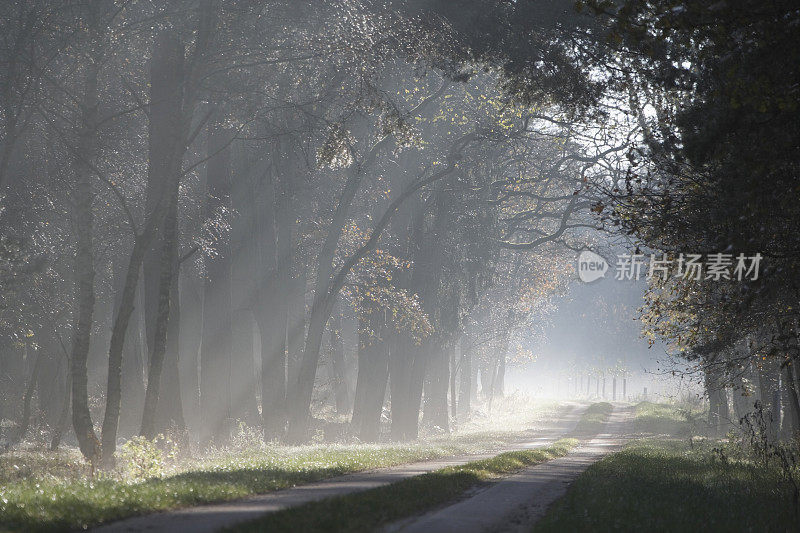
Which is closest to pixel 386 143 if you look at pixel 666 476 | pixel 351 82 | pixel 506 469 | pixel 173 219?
pixel 351 82

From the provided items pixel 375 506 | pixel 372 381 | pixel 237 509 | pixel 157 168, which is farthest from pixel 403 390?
pixel 237 509

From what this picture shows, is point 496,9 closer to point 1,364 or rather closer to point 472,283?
point 472,283

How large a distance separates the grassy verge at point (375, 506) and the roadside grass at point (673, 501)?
175cm

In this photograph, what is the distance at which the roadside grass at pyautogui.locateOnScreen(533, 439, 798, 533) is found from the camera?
9812 millimetres

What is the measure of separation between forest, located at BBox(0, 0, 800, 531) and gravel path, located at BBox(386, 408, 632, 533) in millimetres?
213

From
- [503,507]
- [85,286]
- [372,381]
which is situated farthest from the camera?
[372,381]

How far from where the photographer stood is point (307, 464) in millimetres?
16094

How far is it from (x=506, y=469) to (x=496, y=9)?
407 inches

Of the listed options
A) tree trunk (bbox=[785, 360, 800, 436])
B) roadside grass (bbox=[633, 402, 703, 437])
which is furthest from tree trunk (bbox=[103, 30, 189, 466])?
roadside grass (bbox=[633, 402, 703, 437])

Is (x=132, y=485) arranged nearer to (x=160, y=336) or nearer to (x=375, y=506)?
(x=375, y=506)

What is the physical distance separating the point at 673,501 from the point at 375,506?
4.88 m

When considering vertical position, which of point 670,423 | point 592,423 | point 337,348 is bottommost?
point 592,423

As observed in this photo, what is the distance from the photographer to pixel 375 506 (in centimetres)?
1018

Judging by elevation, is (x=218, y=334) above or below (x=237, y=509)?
above
